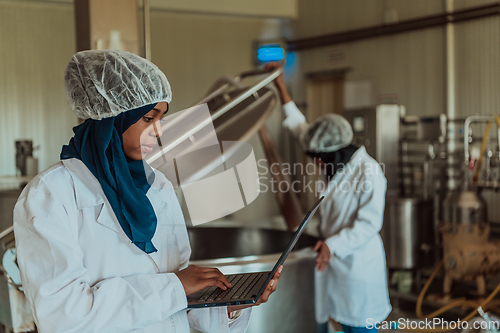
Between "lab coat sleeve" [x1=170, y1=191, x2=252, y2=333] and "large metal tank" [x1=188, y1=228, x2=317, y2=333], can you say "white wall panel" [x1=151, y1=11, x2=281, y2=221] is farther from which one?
"lab coat sleeve" [x1=170, y1=191, x2=252, y2=333]

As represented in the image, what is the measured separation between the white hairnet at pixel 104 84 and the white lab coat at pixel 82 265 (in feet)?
0.40

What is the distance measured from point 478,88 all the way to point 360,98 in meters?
1.43

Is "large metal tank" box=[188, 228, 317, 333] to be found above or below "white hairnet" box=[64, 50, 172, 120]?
below

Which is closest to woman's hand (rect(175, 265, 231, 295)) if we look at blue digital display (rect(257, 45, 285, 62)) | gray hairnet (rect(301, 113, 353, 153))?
gray hairnet (rect(301, 113, 353, 153))

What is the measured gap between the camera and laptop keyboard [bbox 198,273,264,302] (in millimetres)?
979

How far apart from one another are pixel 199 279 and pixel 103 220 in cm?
23

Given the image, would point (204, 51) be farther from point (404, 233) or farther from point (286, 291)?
point (286, 291)

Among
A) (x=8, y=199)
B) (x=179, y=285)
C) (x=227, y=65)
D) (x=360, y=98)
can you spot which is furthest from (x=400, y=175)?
(x=179, y=285)

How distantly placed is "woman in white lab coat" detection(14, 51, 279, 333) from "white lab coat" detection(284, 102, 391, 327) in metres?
1.15

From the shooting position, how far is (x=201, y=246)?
8.51ft

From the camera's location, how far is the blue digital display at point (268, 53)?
6.11 meters

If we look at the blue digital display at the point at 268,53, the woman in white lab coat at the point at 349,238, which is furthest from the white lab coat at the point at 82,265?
the blue digital display at the point at 268,53

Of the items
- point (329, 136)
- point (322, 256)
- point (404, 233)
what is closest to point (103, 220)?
point (322, 256)

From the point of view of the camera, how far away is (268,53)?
613 cm
